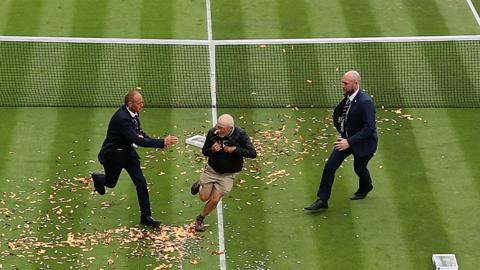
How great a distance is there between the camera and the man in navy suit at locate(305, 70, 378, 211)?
740 inches

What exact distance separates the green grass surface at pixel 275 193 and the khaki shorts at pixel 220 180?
33.7 inches

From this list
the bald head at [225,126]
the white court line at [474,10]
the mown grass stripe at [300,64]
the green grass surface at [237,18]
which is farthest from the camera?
the white court line at [474,10]

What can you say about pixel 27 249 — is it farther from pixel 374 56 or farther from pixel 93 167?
pixel 374 56

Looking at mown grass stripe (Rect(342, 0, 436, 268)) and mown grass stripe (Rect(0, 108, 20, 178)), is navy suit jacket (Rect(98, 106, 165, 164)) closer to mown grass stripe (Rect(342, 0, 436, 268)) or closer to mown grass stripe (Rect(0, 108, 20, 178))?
mown grass stripe (Rect(0, 108, 20, 178))

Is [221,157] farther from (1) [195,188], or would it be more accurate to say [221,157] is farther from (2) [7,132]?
(2) [7,132]

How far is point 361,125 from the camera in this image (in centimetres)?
1895

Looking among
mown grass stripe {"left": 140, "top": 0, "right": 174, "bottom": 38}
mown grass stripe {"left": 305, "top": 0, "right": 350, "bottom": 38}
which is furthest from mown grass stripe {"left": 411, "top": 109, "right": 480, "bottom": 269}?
mown grass stripe {"left": 140, "top": 0, "right": 174, "bottom": 38}

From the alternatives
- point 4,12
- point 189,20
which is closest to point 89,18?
point 4,12

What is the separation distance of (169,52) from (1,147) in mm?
5147

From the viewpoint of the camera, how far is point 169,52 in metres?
25.2

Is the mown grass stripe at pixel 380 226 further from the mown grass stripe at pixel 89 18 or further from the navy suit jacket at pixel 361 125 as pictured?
the mown grass stripe at pixel 89 18

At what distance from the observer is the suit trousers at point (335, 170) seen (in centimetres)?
1920

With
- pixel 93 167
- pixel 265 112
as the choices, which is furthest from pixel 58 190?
pixel 265 112

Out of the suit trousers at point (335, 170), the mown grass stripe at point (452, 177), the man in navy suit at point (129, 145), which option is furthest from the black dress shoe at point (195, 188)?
the mown grass stripe at point (452, 177)
